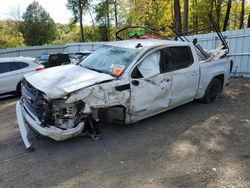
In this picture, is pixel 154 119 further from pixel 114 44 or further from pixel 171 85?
pixel 114 44

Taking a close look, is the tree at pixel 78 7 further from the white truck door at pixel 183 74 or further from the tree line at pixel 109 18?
the white truck door at pixel 183 74

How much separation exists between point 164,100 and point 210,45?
8.18 metres

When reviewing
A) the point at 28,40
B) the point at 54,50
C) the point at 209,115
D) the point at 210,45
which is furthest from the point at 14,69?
the point at 28,40

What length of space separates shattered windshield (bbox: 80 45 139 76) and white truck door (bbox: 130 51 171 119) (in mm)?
275

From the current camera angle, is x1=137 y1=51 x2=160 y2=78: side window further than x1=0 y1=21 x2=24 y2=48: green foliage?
No

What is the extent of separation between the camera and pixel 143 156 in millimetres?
4047

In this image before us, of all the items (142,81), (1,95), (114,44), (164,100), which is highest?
(114,44)

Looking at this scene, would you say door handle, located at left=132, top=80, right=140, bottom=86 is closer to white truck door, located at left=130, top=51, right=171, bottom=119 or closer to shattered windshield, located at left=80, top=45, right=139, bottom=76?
white truck door, located at left=130, top=51, right=171, bottom=119

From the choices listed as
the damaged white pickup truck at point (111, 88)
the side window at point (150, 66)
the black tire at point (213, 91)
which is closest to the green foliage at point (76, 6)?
the black tire at point (213, 91)

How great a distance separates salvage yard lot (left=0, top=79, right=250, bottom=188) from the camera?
341cm

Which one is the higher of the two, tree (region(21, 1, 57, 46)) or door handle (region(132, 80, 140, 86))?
tree (region(21, 1, 57, 46))

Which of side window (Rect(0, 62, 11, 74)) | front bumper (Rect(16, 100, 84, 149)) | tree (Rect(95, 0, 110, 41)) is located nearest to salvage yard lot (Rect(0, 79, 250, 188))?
front bumper (Rect(16, 100, 84, 149))

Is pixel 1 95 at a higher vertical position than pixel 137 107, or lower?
lower

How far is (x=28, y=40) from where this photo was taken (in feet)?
→ 130
